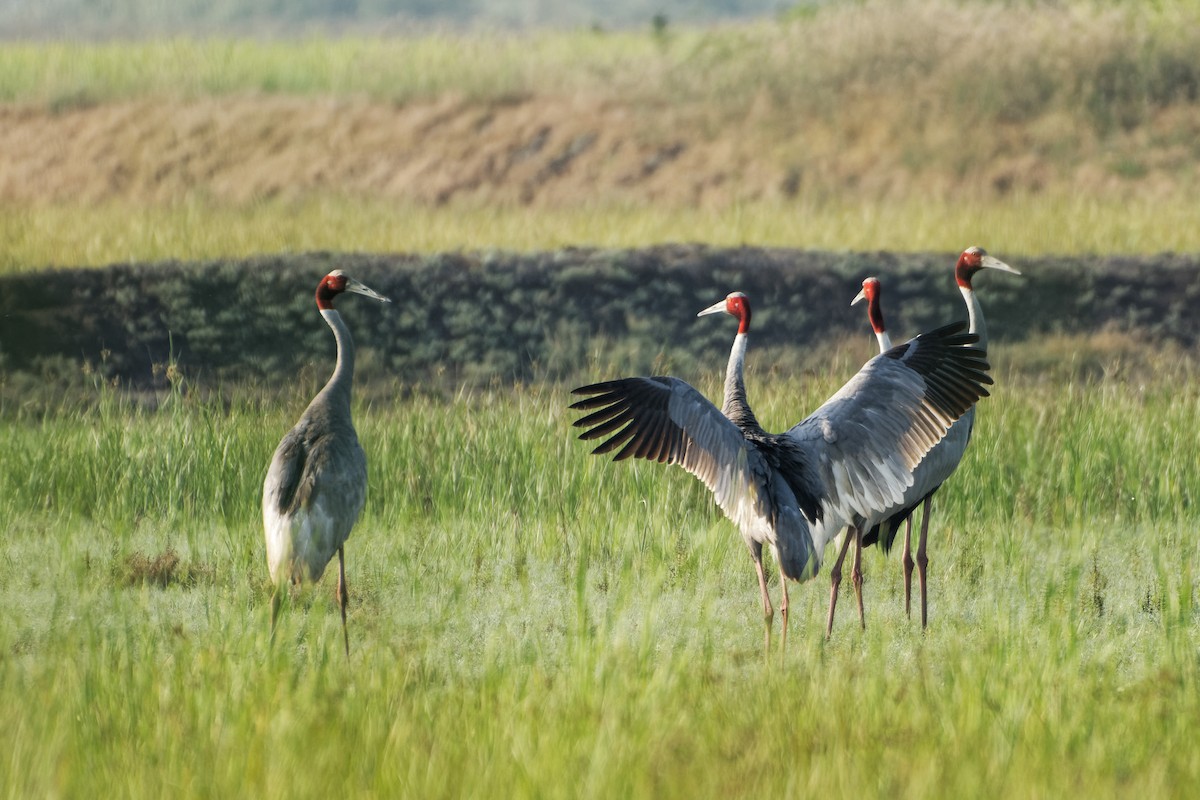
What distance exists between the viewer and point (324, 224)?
17.5 meters

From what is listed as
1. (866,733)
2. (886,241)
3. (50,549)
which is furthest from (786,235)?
(866,733)

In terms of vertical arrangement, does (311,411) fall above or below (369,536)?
above

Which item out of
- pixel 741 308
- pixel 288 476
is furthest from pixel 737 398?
pixel 288 476

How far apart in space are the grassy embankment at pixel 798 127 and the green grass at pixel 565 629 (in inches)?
290

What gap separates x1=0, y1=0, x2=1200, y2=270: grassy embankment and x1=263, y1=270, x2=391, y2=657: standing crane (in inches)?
363

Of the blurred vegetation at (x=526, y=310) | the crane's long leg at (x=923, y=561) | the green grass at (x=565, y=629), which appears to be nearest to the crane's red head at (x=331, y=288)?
the green grass at (x=565, y=629)

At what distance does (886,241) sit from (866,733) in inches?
496

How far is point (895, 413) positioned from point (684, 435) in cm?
75

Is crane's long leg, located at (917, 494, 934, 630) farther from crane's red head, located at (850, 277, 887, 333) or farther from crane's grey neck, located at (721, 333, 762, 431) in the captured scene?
crane's grey neck, located at (721, 333, 762, 431)

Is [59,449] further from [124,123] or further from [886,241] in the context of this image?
[124,123]

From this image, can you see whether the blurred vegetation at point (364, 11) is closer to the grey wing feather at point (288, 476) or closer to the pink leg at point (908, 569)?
the pink leg at point (908, 569)

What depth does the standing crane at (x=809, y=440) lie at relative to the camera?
5.65m

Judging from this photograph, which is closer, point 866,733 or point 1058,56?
point 866,733

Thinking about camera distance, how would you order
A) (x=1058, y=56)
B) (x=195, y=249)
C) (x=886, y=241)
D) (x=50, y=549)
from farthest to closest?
(x=1058, y=56)
(x=886, y=241)
(x=195, y=249)
(x=50, y=549)
